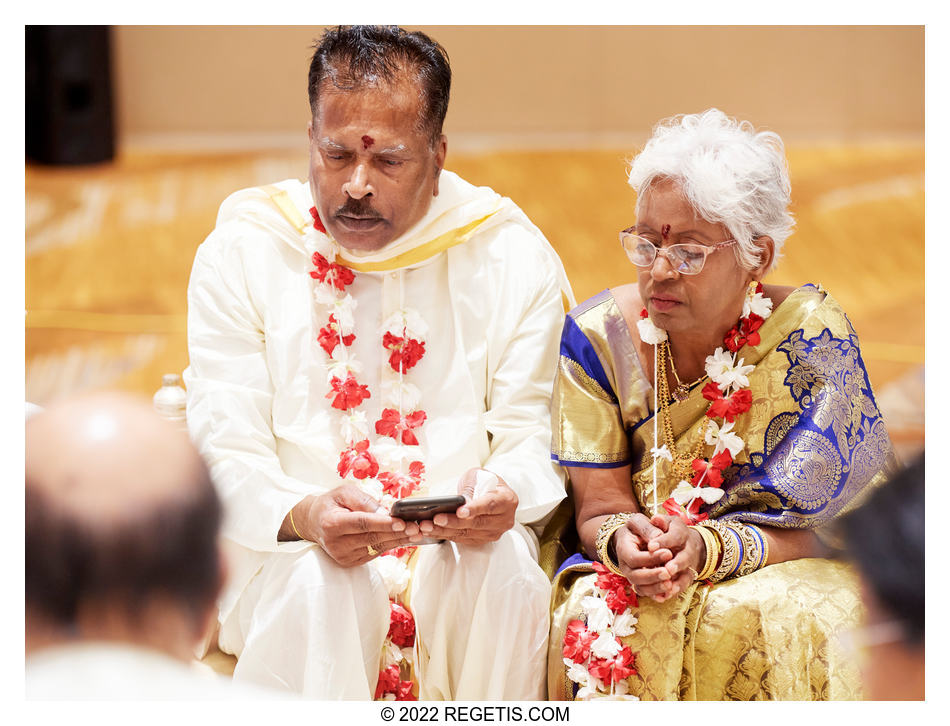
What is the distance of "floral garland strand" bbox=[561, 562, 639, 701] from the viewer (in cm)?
356

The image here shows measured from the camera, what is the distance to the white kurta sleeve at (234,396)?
3742 millimetres

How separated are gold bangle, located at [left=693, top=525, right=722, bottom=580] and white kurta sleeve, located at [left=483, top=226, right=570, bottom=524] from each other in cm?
50

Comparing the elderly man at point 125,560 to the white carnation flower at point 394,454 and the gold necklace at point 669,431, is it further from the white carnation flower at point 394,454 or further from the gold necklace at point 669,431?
the gold necklace at point 669,431

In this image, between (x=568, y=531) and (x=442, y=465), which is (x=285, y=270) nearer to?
(x=442, y=465)

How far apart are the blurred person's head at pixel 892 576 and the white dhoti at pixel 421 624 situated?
5.65 feet

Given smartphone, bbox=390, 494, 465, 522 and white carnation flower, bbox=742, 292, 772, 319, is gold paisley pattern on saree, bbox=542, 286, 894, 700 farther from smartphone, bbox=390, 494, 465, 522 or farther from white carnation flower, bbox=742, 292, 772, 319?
smartphone, bbox=390, 494, 465, 522

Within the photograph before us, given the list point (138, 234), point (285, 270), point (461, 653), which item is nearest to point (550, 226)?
point (138, 234)

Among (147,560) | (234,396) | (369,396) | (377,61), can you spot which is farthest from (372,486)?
(147,560)

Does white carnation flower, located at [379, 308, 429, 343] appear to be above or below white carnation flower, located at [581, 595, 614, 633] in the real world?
above

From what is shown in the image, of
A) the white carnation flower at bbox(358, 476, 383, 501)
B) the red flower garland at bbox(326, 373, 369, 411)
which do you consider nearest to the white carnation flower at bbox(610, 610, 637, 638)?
the white carnation flower at bbox(358, 476, 383, 501)

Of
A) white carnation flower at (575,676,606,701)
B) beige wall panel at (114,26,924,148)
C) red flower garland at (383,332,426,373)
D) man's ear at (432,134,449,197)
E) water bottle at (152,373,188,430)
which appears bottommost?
white carnation flower at (575,676,606,701)

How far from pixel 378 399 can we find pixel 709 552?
1.18 metres

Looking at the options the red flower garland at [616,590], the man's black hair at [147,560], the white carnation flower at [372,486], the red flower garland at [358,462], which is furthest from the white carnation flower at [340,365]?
the man's black hair at [147,560]

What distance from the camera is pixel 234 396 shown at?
12.8 feet
